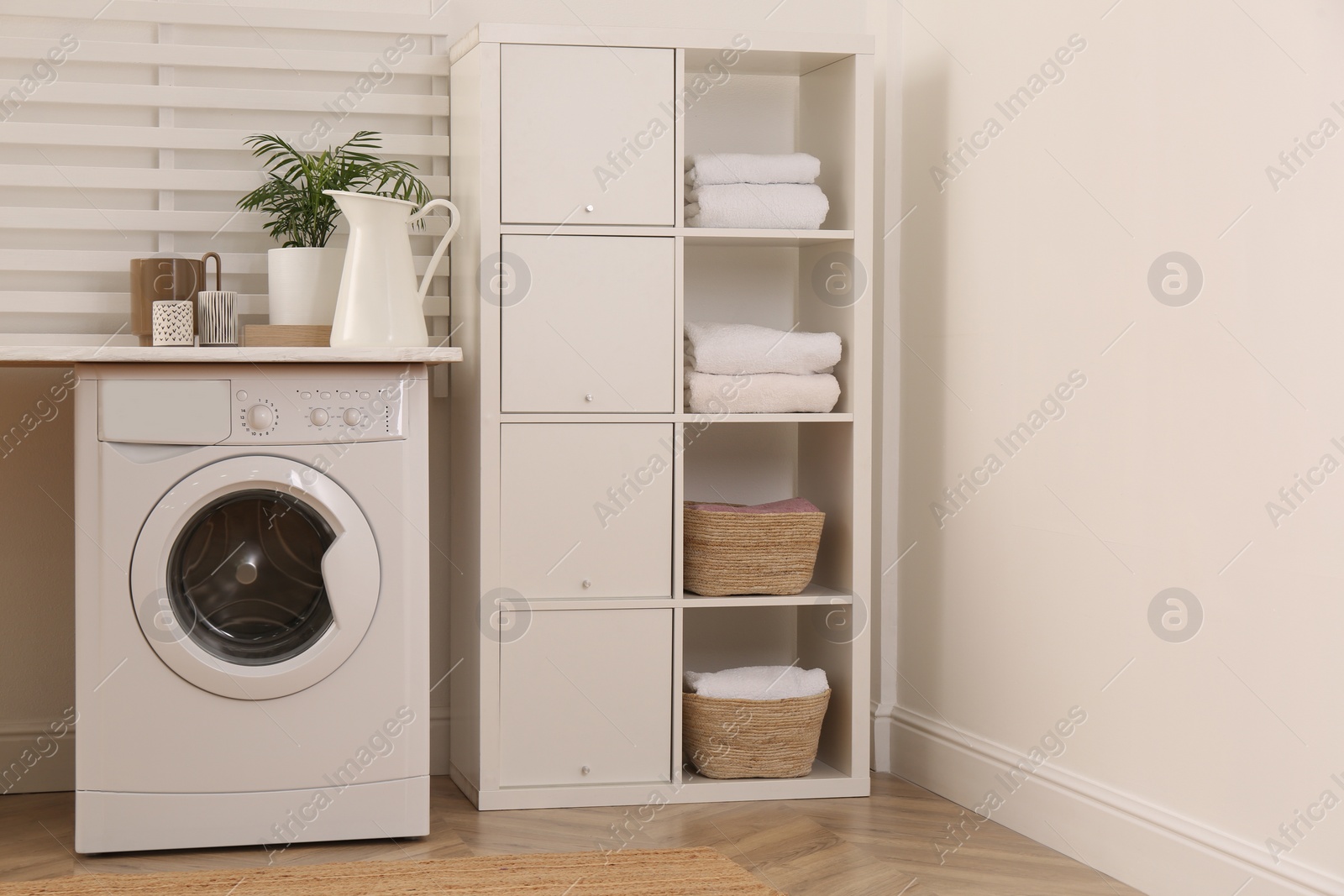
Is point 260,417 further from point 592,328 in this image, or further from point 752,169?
point 752,169

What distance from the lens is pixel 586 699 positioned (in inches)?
90.7

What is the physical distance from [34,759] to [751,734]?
1.47 metres

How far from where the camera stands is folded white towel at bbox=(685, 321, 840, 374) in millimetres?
2346

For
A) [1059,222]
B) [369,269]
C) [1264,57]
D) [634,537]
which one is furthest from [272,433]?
[1264,57]

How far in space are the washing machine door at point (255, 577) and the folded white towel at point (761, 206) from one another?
911 mm

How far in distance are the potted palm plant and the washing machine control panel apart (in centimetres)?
33

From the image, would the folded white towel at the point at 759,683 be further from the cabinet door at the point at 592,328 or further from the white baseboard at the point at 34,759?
the white baseboard at the point at 34,759

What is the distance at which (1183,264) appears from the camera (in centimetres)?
183

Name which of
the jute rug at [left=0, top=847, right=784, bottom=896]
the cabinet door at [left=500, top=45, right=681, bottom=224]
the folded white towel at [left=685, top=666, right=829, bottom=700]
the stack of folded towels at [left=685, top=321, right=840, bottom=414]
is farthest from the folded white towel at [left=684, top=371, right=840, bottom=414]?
the jute rug at [left=0, top=847, right=784, bottom=896]

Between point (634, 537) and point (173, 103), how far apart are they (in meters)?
1.31

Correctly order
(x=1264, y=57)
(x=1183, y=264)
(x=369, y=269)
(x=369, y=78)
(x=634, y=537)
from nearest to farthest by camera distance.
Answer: (x=1264, y=57)
(x=1183, y=264)
(x=369, y=269)
(x=634, y=537)
(x=369, y=78)

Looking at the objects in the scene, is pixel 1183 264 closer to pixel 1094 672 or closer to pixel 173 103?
pixel 1094 672

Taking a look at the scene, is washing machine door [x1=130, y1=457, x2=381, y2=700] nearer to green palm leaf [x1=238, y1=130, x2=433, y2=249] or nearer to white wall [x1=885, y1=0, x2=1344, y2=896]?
green palm leaf [x1=238, y1=130, x2=433, y2=249]

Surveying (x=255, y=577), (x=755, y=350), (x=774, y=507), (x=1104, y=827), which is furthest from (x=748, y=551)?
(x=255, y=577)
